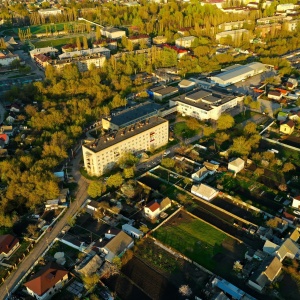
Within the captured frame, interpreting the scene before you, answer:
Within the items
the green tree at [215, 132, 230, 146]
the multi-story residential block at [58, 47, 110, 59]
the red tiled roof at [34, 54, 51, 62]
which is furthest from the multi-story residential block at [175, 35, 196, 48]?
the green tree at [215, 132, 230, 146]

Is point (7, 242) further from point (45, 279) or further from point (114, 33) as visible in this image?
point (114, 33)

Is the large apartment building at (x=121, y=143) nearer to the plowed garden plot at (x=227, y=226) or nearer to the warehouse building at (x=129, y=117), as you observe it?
the warehouse building at (x=129, y=117)

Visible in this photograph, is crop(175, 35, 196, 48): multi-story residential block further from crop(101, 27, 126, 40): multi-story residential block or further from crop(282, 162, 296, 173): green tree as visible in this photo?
crop(282, 162, 296, 173): green tree

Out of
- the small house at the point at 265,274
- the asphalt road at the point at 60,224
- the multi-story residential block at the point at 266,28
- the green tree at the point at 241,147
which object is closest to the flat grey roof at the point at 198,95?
the asphalt road at the point at 60,224

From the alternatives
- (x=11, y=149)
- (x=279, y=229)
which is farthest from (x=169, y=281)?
(x=11, y=149)

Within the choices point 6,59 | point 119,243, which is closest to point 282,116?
point 119,243

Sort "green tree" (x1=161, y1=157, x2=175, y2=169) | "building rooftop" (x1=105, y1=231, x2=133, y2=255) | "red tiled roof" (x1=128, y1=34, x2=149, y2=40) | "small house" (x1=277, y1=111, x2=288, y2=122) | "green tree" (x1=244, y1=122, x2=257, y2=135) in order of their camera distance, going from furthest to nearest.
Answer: "red tiled roof" (x1=128, y1=34, x2=149, y2=40)
"small house" (x1=277, y1=111, x2=288, y2=122)
"green tree" (x1=244, y1=122, x2=257, y2=135)
"green tree" (x1=161, y1=157, x2=175, y2=169)
"building rooftop" (x1=105, y1=231, x2=133, y2=255)
